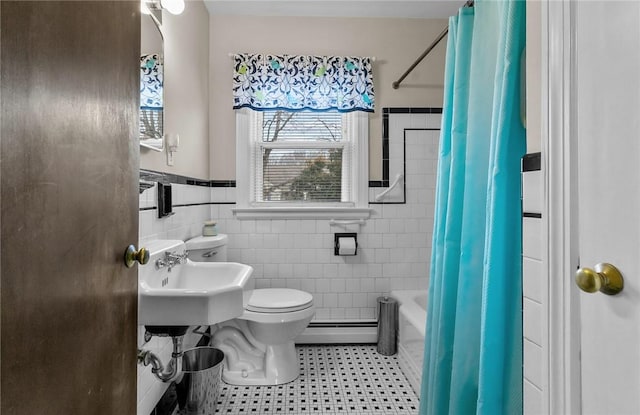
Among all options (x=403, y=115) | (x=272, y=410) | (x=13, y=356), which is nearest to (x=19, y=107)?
(x=13, y=356)

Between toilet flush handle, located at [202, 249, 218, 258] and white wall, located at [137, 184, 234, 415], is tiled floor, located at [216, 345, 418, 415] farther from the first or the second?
toilet flush handle, located at [202, 249, 218, 258]

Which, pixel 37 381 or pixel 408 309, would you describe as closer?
pixel 37 381

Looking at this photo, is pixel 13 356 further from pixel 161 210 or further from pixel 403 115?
pixel 403 115

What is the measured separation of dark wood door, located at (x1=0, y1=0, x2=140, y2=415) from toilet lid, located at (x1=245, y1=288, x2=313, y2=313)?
1271 mm

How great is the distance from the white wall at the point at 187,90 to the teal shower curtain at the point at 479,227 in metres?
1.30

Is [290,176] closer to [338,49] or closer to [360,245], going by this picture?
[360,245]

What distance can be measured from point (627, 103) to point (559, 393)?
573mm

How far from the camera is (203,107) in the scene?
2.65 metres

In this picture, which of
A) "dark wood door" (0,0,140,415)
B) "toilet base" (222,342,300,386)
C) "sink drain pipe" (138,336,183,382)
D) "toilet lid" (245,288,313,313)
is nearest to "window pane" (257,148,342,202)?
"toilet lid" (245,288,313,313)

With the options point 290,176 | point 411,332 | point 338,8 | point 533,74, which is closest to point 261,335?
point 411,332

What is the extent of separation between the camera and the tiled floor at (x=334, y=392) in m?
1.95

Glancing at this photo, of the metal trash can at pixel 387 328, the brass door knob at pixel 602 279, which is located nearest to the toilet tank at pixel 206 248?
the metal trash can at pixel 387 328

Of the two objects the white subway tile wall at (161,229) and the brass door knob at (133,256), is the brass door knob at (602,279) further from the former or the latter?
the white subway tile wall at (161,229)

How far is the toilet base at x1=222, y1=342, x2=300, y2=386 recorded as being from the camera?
2.20 meters
